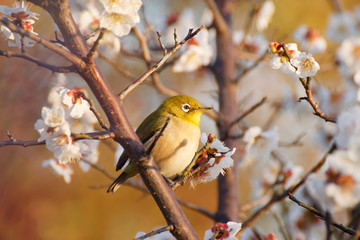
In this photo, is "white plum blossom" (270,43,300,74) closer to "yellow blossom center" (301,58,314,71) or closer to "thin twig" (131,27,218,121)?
"yellow blossom center" (301,58,314,71)

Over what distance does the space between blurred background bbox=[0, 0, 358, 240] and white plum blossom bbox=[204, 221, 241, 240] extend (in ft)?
4.49

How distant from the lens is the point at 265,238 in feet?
6.50

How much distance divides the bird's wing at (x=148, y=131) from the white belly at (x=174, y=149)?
2.2 inches

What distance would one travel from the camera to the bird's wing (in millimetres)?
2396

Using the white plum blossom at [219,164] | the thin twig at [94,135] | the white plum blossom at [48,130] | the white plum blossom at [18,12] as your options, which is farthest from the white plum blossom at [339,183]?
the white plum blossom at [18,12]

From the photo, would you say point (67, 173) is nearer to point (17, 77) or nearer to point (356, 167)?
point (17, 77)

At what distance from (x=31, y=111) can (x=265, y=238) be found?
259 centimetres

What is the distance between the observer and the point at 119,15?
171cm

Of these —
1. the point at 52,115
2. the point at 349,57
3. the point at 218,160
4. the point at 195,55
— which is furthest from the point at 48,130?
the point at 349,57

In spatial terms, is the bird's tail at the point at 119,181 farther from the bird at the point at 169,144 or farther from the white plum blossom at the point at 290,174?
the white plum blossom at the point at 290,174

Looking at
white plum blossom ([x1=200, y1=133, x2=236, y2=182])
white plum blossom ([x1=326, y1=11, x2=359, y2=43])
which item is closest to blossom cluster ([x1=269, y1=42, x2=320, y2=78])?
white plum blossom ([x1=200, y1=133, x2=236, y2=182])

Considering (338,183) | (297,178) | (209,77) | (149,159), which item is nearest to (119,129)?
(149,159)

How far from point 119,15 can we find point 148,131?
3.12 feet

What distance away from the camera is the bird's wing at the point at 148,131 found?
2396 millimetres
